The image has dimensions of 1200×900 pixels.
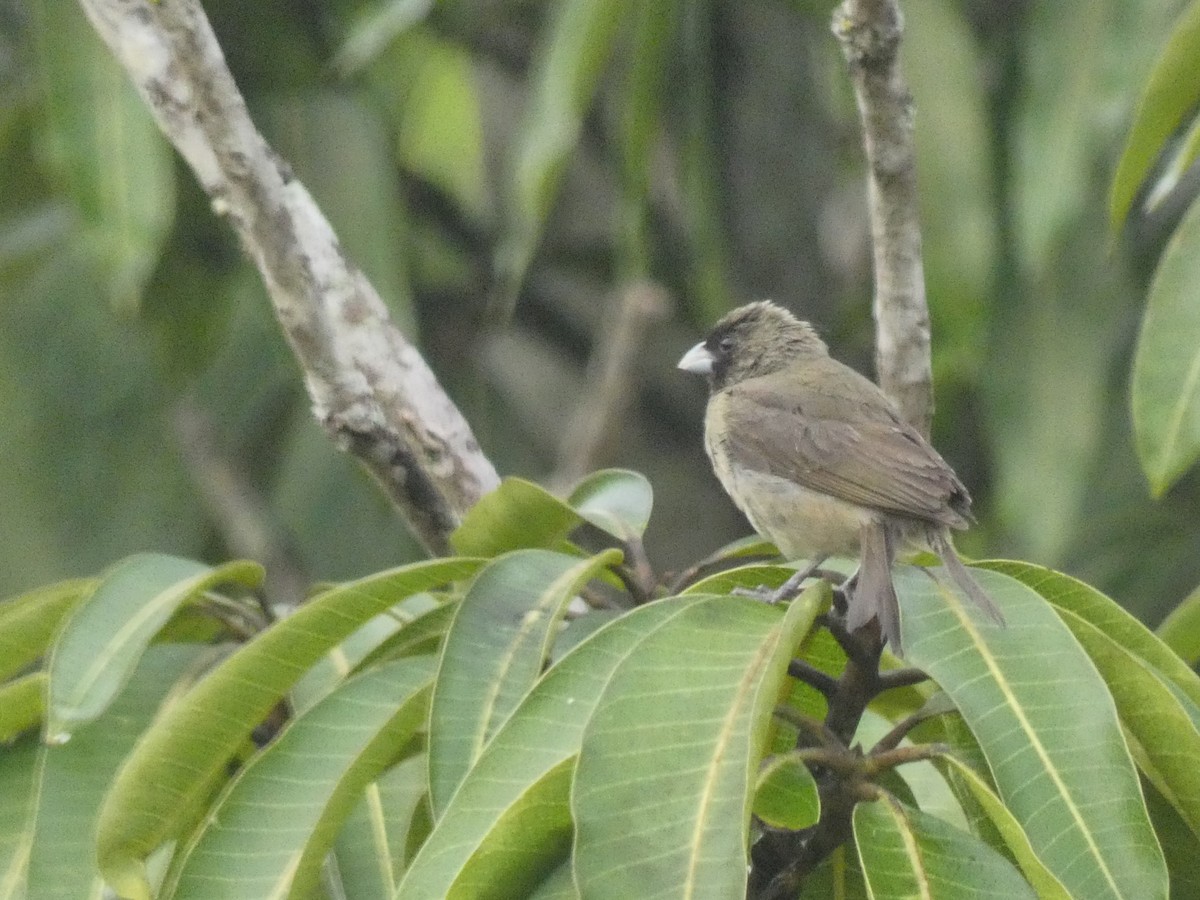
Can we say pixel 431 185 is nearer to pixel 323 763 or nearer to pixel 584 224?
pixel 584 224

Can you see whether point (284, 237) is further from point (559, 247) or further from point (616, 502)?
point (559, 247)

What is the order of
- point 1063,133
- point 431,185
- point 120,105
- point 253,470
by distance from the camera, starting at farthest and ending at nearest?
point 253,470 → point 431,185 → point 1063,133 → point 120,105

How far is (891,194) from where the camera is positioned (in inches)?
108

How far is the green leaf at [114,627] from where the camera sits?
2.16 m

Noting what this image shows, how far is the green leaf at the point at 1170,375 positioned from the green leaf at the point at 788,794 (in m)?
1.14

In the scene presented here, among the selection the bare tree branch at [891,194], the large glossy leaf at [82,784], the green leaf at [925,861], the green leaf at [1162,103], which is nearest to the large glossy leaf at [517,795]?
the green leaf at [925,861]

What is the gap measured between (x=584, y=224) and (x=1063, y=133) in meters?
2.28

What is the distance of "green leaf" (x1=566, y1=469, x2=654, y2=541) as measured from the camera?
2.59 meters

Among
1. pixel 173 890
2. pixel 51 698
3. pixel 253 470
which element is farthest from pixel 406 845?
pixel 253 470

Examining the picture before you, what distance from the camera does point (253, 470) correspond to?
22.4ft

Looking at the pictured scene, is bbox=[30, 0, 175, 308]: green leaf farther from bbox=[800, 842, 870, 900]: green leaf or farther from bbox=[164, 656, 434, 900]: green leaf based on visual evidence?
bbox=[800, 842, 870, 900]: green leaf

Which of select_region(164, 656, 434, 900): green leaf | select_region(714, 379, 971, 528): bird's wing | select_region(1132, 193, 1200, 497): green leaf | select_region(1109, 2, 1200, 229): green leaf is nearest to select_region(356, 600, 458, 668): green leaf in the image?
select_region(164, 656, 434, 900): green leaf

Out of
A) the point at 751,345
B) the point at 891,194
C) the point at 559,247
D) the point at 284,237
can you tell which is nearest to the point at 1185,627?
the point at 891,194

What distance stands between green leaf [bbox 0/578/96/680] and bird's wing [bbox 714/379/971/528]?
1.45 metres
